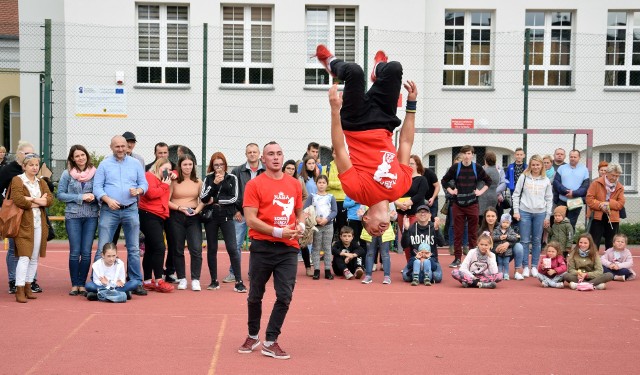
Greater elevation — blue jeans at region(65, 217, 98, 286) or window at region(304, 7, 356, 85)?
window at region(304, 7, 356, 85)

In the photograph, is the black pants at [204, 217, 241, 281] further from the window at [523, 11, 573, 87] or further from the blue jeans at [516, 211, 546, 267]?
the window at [523, 11, 573, 87]

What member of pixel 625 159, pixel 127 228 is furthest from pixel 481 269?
pixel 625 159

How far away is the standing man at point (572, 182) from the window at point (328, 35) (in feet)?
23.1

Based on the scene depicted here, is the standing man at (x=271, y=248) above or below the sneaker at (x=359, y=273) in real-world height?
above

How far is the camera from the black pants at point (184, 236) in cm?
1144

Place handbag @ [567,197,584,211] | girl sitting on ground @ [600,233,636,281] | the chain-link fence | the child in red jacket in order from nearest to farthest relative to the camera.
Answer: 1. the child in red jacket
2. girl sitting on ground @ [600,233,636,281]
3. handbag @ [567,197,584,211]
4. the chain-link fence

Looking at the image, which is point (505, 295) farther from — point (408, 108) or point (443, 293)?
point (408, 108)

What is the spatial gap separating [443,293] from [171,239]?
3.82m

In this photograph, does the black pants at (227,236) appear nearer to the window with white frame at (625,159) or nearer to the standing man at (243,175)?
the standing man at (243,175)

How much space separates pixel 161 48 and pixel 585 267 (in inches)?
468

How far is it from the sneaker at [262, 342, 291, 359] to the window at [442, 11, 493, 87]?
14950mm

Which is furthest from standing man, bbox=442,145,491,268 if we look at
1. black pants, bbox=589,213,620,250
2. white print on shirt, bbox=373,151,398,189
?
white print on shirt, bbox=373,151,398,189

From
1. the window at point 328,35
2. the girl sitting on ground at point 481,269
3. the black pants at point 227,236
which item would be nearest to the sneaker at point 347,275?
the girl sitting on ground at point 481,269

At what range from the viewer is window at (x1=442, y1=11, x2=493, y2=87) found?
71.0 ft
